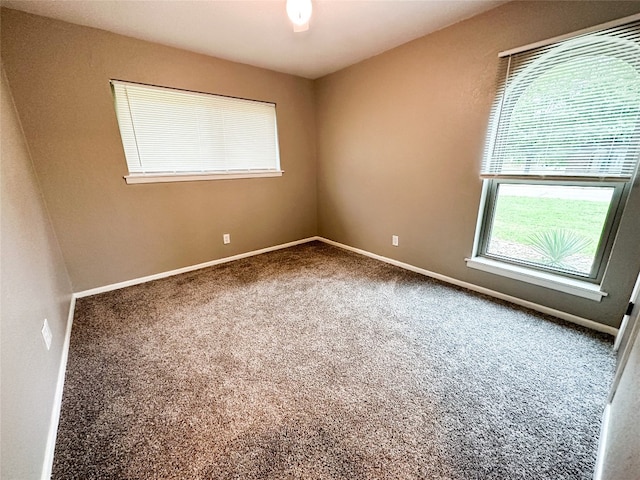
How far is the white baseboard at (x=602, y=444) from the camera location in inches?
38.7

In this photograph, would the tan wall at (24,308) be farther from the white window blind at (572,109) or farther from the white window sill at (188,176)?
the white window blind at (572,109)

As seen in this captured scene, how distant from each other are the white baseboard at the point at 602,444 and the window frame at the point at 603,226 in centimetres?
106

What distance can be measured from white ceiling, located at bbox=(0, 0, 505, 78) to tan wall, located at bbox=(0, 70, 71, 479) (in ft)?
2.99

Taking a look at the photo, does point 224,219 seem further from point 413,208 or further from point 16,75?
point 413,208

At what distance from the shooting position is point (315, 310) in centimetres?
219

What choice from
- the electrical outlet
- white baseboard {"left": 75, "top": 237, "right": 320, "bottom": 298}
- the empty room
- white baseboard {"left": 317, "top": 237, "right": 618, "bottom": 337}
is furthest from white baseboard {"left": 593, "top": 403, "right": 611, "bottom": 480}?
white baseboard {"left": 75, "top": 237, "right": 320, "bottom": 298}

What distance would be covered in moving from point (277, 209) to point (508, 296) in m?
2.81

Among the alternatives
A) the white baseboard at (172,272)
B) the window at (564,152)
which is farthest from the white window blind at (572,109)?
the white baseboard at (172,272)

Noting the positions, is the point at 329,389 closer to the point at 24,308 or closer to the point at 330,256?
the point at 24,308

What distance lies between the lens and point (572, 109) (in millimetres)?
1763

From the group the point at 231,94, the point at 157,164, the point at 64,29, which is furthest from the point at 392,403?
the point at 64,29

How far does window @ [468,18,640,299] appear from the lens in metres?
1.62

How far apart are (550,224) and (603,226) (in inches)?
11.6

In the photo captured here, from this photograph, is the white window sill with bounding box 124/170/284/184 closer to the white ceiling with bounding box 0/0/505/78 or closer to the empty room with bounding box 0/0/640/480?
the empty room with bounding box 0/0/640/480
